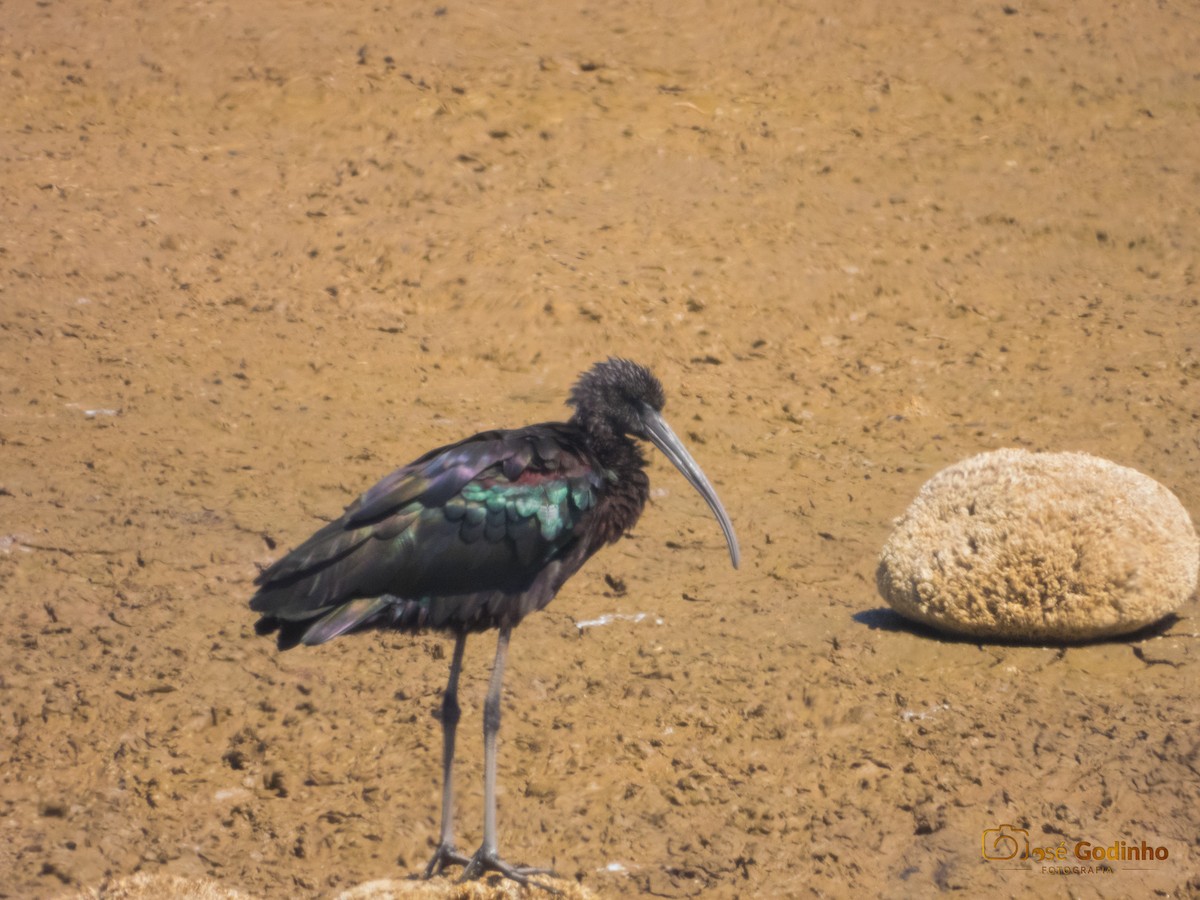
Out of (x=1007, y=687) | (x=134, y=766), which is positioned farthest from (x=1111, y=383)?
(x=134, y=766)

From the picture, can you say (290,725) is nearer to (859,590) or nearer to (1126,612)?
(859,590)

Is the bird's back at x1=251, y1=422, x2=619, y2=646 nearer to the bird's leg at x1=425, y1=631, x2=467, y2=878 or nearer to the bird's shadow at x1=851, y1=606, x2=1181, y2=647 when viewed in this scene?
the bird's leg at x1=425, y1=631, x2=467, y2=878

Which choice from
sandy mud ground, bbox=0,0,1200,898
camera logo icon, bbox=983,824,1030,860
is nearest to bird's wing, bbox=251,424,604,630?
sandy mud ground, bbox=0,0,1200,898

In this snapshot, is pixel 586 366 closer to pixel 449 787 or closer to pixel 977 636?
pixel 977 636

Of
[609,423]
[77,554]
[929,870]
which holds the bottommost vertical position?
[77,554]

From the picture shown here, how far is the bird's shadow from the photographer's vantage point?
7.09 metres

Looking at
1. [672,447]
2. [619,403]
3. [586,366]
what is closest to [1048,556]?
[672,447]

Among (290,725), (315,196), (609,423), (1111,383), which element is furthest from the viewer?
(315,196)

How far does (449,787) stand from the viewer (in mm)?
5516

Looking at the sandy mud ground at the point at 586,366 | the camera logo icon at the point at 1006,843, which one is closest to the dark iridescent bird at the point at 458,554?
the sandy mud ground at the point at 586,366

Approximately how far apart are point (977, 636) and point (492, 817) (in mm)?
3046

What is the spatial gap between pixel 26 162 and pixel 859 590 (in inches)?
358

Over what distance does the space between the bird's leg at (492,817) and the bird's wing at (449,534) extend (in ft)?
1.08

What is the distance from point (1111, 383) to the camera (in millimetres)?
11008
